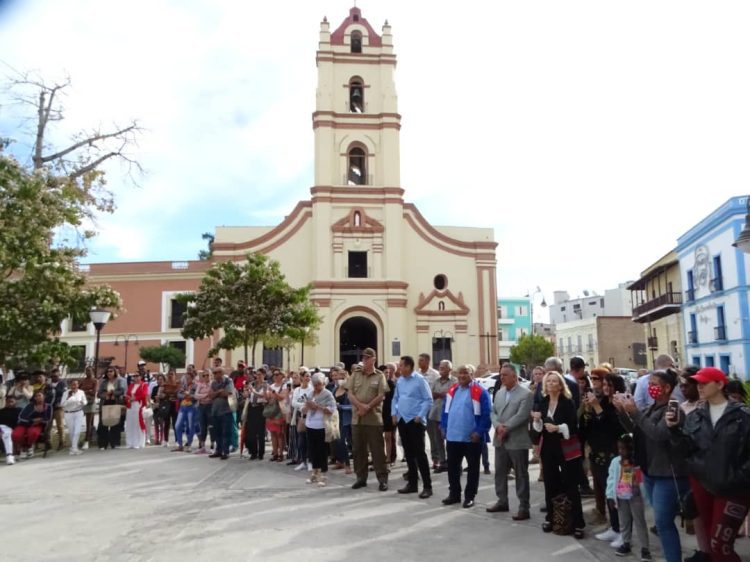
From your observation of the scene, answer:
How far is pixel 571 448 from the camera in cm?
618

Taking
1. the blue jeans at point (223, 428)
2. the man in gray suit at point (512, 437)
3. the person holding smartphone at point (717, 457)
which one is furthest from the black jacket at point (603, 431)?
the blue jeans at point (223, 428)

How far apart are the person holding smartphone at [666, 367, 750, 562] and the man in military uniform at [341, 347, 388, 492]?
4594 mm

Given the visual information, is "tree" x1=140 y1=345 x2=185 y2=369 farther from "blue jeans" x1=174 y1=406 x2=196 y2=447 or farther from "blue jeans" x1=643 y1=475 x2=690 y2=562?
"blue jeans" x1=643 y1=475 x2=690 y2=562

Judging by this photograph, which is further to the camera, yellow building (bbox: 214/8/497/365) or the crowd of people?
yellow building (bbox: 214/8/497/365)

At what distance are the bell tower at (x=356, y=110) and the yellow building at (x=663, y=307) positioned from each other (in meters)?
15.2

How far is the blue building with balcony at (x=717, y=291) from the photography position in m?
26.2

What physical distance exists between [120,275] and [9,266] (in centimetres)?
2037

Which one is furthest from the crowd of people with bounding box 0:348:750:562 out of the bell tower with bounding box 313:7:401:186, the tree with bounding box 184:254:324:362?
the bell tower with bounding box 313:7:401:186

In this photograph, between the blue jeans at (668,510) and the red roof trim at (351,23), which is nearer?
the blue jeans at (668,510)

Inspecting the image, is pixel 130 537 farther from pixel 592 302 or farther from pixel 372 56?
pixel 592 302

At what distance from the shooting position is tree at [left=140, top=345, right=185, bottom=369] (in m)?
30.4

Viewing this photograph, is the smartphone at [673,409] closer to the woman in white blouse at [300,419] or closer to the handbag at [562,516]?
the handbag at [562,516]

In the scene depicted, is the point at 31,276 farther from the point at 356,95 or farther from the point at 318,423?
the point at 356,95

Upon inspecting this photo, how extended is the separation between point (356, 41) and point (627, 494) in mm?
31136
